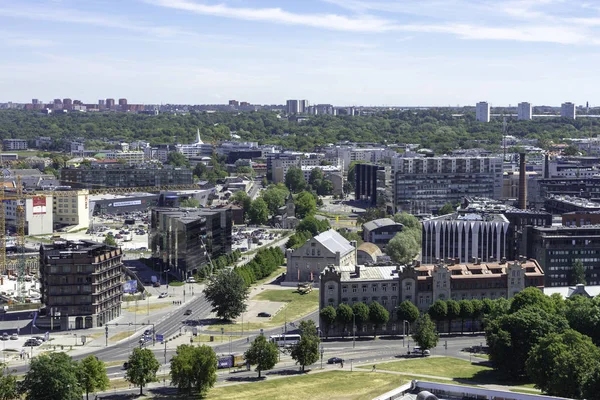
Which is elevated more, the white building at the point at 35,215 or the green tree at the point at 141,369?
the white building at the point at 35,215

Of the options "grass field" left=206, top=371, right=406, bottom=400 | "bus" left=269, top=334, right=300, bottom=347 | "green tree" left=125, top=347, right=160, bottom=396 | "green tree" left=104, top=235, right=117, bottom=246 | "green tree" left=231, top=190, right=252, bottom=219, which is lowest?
"grass field" left=206, top=371, right=406, bottom=400

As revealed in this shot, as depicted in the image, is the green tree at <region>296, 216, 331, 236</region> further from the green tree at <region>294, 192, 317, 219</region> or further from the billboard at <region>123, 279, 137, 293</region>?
the billboard at <region>123, 279, 137, 293</region>

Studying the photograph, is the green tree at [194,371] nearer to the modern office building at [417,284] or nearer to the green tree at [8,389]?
the green tree at [8,389]

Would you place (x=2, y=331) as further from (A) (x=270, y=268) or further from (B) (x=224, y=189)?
(B) (x=224, y=189)

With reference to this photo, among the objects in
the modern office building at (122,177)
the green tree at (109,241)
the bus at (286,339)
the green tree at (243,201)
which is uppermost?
the modern office building at (122,177)

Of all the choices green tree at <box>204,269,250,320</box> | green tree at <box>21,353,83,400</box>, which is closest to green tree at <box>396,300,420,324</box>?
green tree at <box>204,269,250,320</box>

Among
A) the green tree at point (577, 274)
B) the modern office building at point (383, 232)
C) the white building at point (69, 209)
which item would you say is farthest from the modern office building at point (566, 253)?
the white building at point (69, 209)
